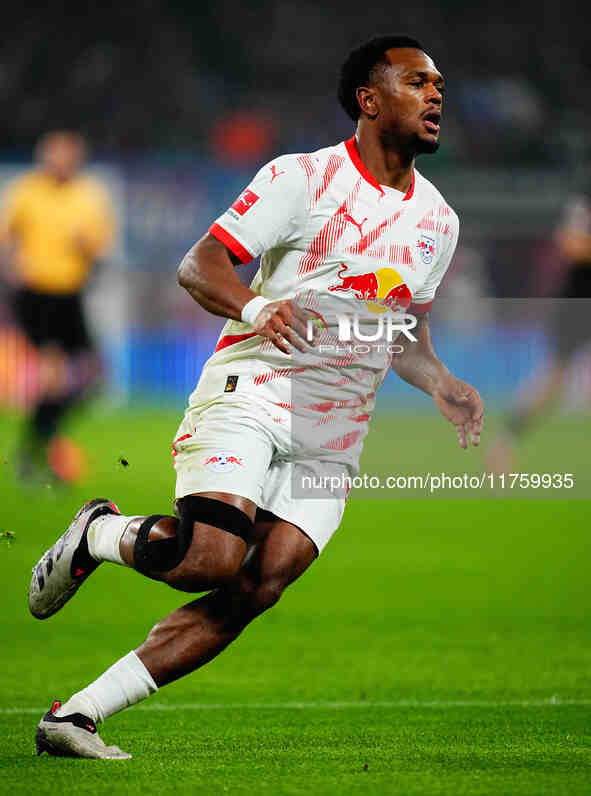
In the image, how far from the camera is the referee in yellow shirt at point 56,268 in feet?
42.2

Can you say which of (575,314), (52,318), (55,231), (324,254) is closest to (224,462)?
(324,254)

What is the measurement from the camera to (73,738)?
4180 millimetres

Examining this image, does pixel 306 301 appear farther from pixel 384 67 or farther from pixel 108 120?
pixel 108 120

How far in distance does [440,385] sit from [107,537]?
1271 mm

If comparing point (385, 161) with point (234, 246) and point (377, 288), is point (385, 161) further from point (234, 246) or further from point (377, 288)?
point (234, 246)

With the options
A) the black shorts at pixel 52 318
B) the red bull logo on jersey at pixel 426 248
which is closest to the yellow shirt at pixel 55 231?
the black shorts at pixel 52 318

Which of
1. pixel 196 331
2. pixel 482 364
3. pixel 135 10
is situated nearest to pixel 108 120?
pixel 135 10

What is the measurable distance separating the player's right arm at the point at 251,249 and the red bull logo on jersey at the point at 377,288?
0.77ft

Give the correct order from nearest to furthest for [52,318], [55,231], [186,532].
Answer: [186,532], [52,318], [55,231]

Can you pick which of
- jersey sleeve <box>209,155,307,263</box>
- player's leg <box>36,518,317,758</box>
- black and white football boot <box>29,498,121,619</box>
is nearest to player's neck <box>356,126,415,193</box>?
jersey sleeve <box>209,155,307,263</box>

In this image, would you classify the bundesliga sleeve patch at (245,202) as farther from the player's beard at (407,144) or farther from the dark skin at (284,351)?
the player's beard at (407,144)

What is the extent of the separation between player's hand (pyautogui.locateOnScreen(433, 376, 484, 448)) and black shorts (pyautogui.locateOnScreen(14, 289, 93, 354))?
29.1 ft

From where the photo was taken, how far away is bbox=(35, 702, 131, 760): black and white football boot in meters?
4.19

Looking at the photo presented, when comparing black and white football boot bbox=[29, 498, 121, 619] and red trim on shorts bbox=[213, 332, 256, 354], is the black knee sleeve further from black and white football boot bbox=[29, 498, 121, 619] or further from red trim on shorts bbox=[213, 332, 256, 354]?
red trim on shorts bbox=[213, 332, 256, 354]
